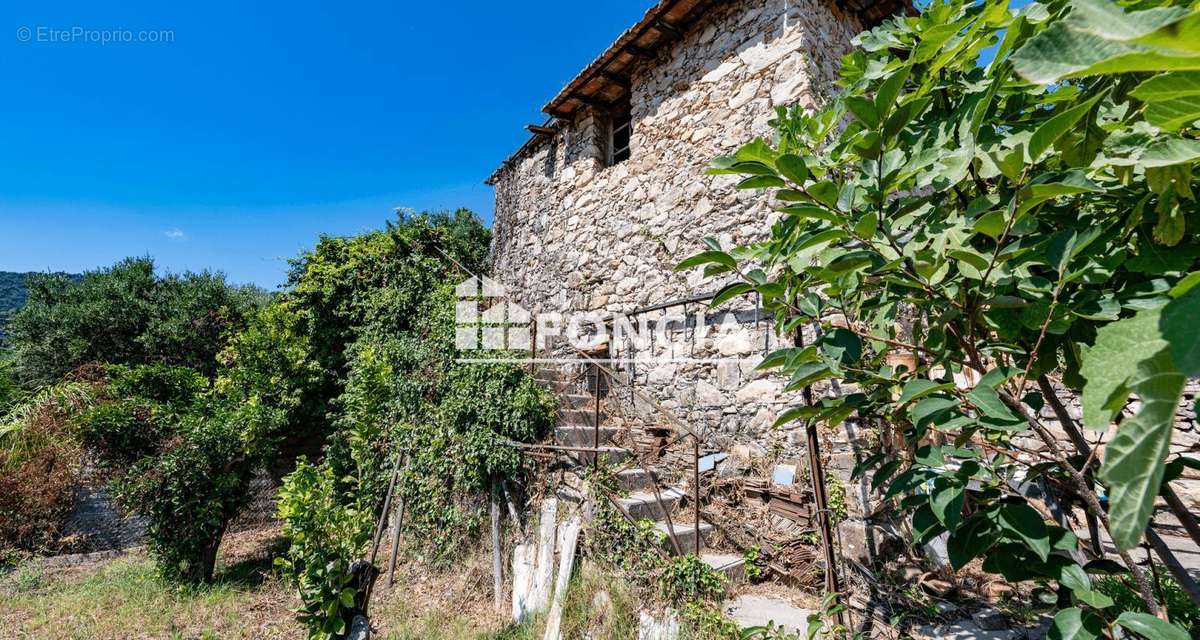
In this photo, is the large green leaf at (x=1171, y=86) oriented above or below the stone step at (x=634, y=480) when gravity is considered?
above

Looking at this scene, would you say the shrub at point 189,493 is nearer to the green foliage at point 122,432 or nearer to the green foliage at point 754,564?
the green foliage at point 122,432

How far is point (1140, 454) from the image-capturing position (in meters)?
0.31

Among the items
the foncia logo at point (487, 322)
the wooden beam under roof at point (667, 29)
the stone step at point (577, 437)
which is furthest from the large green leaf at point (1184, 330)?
the wooden beam under roof at point (667, 29)

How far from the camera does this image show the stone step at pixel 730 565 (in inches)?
120

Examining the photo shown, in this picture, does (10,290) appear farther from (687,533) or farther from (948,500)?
(948,500)

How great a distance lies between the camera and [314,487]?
3.35 metres

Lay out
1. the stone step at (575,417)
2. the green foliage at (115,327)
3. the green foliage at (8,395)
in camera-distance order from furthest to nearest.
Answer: the green foliage at (115,327) → the green foliage at (8,395) → the stone step at (575,417)

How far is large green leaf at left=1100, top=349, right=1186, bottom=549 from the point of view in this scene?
0.98ft

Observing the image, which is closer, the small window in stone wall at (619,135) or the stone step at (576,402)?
the stone step at (576,402)

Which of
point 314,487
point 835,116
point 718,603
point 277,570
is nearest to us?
point 835,116

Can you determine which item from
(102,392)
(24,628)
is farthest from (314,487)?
(102,392)

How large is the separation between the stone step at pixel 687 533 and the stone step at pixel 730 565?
0.37 ft

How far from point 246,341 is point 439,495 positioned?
4277 millimetres

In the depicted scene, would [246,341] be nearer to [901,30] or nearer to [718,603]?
[718,603]
